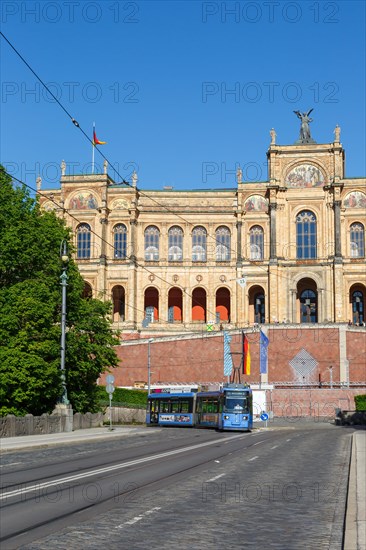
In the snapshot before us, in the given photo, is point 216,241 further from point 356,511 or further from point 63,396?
point 356,511

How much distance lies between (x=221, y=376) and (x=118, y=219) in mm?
22562

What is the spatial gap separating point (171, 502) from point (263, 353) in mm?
57798

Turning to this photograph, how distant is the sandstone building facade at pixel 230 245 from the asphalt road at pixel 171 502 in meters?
58.3

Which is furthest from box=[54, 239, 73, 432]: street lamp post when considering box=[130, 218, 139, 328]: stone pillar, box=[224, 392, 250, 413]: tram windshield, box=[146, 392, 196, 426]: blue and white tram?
box=[130, 218, 139, 328]: stone pillar

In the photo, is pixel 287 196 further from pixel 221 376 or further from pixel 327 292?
pixel 221 376

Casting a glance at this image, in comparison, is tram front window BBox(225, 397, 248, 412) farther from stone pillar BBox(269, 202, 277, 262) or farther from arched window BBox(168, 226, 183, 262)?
arched window BBox(168, 226, 183, 262)

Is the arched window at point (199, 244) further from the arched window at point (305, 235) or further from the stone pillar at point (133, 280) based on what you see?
the arched window at point (305, 235)

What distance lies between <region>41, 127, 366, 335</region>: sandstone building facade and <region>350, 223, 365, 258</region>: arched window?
13 cm

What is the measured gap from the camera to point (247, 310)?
82.9m

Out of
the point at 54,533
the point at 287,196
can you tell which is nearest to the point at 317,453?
the point at 54,533

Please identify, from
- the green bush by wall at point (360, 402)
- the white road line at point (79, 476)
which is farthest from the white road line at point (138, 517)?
the green bush by wall at point (360, 402)

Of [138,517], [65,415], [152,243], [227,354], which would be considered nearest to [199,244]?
[152,243]

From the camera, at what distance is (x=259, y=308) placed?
85.5 m

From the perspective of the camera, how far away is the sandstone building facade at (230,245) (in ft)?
267
